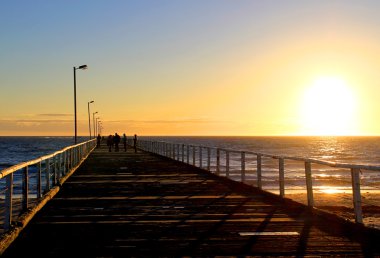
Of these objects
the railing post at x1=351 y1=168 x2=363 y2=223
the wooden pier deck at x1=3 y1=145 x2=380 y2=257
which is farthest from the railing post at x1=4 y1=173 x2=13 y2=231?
the railing post at x1=351 y1=168 x2=363 y2=223

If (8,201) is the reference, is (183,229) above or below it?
below

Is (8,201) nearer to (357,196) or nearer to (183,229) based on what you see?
(183,229)

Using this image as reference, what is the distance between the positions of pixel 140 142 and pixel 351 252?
61455mm

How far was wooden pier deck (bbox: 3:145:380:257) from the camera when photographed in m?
7.95

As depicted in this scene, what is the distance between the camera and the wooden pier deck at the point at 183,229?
7953mm

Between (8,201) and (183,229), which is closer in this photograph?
(8,201)

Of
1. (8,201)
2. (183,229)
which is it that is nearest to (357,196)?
(183,229)

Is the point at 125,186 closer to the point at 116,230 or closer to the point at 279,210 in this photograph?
the point at 279,210

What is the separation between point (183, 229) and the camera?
973cm

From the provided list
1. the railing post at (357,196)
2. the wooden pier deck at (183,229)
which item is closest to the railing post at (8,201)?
the wooden pier deck at (183,229)

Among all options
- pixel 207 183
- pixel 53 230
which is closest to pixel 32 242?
pixel 53 230

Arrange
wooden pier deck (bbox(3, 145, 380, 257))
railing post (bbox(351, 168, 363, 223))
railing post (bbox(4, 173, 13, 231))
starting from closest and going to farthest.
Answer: wooden pier deck (bbox(3, 145, 380, 257)) < railing post (bbox(4, 173, 13, 231)) < railing post (bbox(351, 168, 363, 223))

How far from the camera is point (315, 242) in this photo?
27.8 feet

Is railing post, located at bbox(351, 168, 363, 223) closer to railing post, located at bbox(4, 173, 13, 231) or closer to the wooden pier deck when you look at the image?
the wooden pier deck
